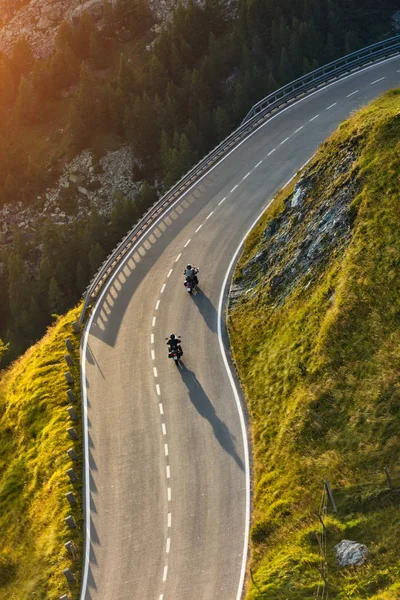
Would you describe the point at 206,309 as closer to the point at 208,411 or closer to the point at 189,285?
the point at 189,285

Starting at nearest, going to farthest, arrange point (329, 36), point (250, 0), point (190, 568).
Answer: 1. point (190, 568)
2. point (329, 36)
3. point (250, 0)

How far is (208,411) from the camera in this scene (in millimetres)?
31312

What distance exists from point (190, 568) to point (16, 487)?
10231 mm

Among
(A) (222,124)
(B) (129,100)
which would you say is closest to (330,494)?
(A) (222,124)

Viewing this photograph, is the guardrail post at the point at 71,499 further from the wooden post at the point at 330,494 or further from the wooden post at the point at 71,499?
the wooden post at the point at 330,494

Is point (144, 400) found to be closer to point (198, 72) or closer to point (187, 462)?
point (187, 462)

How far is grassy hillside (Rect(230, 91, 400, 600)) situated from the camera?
865 inches

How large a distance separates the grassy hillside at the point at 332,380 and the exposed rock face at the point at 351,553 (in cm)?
20

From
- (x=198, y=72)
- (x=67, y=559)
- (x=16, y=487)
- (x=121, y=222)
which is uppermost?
(x=198, y=72)

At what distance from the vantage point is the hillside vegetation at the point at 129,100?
74250mm

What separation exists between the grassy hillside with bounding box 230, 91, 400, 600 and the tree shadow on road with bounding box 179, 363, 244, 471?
1029 mm

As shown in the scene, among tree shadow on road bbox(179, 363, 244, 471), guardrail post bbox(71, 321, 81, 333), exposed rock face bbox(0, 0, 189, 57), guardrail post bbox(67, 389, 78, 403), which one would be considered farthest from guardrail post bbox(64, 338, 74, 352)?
exposed rock face bbox(0, 0, 189, 57)

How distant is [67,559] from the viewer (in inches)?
1040

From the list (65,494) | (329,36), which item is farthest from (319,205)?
(329,36)
